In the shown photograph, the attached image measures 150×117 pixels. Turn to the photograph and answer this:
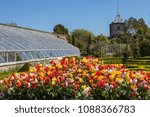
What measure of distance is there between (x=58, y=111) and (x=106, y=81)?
93.2 inches

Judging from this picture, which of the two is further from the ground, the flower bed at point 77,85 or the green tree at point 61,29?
the green tree at point 61,29

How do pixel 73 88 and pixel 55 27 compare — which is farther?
pixel 55 27

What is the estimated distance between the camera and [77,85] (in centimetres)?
844

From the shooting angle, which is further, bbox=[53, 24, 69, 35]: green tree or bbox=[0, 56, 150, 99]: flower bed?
bbox=[53, 24, 69, 35]: green tree

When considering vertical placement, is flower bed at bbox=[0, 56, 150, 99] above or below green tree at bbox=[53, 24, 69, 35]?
below

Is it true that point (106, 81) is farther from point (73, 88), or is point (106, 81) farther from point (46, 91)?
point (46, 91)

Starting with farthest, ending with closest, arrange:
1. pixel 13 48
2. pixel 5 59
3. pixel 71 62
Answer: pixel 13 48, pixel 5 59, pixel 71 62

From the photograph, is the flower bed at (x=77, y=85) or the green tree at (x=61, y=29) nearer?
the flower bed at (x=77, y=85)

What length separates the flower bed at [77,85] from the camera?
328 inches

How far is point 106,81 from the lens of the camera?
8.45 meters

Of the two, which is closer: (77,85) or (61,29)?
(77,85)

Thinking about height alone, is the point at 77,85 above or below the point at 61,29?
below

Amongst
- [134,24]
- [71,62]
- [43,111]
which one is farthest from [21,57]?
[134,24]

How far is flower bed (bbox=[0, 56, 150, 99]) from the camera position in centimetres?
834
